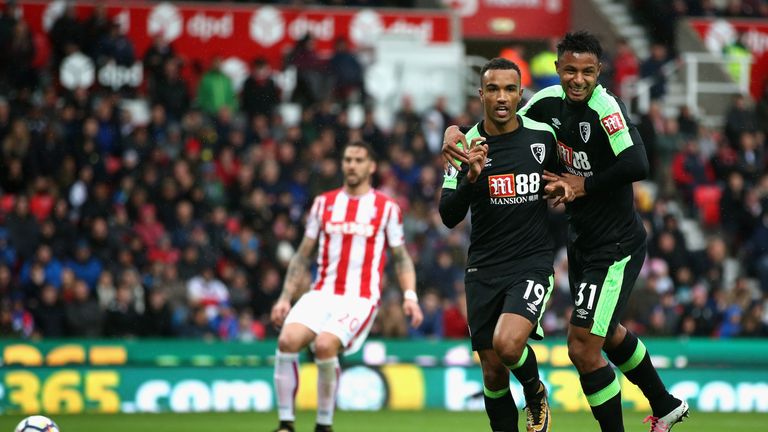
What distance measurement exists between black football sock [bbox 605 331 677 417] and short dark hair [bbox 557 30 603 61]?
1.82 metres

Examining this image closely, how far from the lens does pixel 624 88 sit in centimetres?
2208

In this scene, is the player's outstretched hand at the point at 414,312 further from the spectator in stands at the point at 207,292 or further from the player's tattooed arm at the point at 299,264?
the spectator in stands at the point at 207,292

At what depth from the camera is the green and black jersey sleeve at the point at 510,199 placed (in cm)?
818

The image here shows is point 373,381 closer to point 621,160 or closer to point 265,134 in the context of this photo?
point 265,134

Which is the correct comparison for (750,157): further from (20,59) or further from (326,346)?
(326,346)

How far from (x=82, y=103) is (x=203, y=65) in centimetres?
428

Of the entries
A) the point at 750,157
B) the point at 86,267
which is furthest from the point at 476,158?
the point at 750,157

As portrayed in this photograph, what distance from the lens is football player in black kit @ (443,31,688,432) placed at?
8.05 meters

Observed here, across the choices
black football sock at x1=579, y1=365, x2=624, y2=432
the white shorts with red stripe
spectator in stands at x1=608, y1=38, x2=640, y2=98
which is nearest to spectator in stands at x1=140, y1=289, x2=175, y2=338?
the white shorts with red stripe

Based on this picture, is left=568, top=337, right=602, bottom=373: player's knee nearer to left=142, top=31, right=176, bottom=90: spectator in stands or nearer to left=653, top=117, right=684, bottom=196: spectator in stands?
left=142, top=31, right=176, bottom=90: spectator in stands

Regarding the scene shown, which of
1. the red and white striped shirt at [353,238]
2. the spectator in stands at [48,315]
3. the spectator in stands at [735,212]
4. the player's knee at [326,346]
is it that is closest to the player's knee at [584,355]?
the player's knee at [326,346]

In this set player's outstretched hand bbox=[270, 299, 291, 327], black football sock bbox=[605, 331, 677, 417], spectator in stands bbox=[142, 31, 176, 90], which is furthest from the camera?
spectator in stands bbox=[142, 31, 176, 90]

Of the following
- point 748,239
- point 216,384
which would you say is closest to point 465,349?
point 216,384

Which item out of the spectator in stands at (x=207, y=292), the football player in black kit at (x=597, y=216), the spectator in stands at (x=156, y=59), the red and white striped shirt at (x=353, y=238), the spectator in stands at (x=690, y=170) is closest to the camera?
the football player in black kit at (x=597, y=216)
